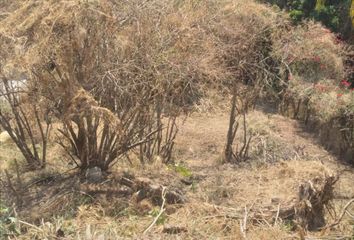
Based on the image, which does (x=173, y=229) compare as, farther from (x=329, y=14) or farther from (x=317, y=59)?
(x=329, y=14)

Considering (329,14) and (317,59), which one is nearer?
(317,59)

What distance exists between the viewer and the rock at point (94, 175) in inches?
225

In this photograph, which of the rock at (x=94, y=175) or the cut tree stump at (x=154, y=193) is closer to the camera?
the cut tree stump at (x=154, y=193)

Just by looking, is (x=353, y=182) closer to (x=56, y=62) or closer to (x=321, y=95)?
(x=321, y=95)

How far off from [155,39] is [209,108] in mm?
5170

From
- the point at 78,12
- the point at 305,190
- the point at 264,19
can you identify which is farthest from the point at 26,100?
the point at 264,19

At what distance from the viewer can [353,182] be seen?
7984 mm

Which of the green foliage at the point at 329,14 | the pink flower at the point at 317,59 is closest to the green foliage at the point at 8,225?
the pink flower at the point at 317,59

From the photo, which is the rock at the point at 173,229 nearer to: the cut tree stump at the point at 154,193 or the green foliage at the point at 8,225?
the cut tree stump at the point at 154,193

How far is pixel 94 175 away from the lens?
572 cm

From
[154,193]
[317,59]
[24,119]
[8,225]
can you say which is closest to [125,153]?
[154,193]

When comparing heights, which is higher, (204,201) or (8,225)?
(204,201)

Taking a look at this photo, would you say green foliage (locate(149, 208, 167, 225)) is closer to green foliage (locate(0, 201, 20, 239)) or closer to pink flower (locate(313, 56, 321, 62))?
green foliage (locate(0, 201, 20, 239))

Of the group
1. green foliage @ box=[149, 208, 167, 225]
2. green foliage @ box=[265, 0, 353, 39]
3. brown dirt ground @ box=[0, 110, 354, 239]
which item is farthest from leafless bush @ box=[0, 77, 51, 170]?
green foliage @ box=[265, 0, 353, 39]
